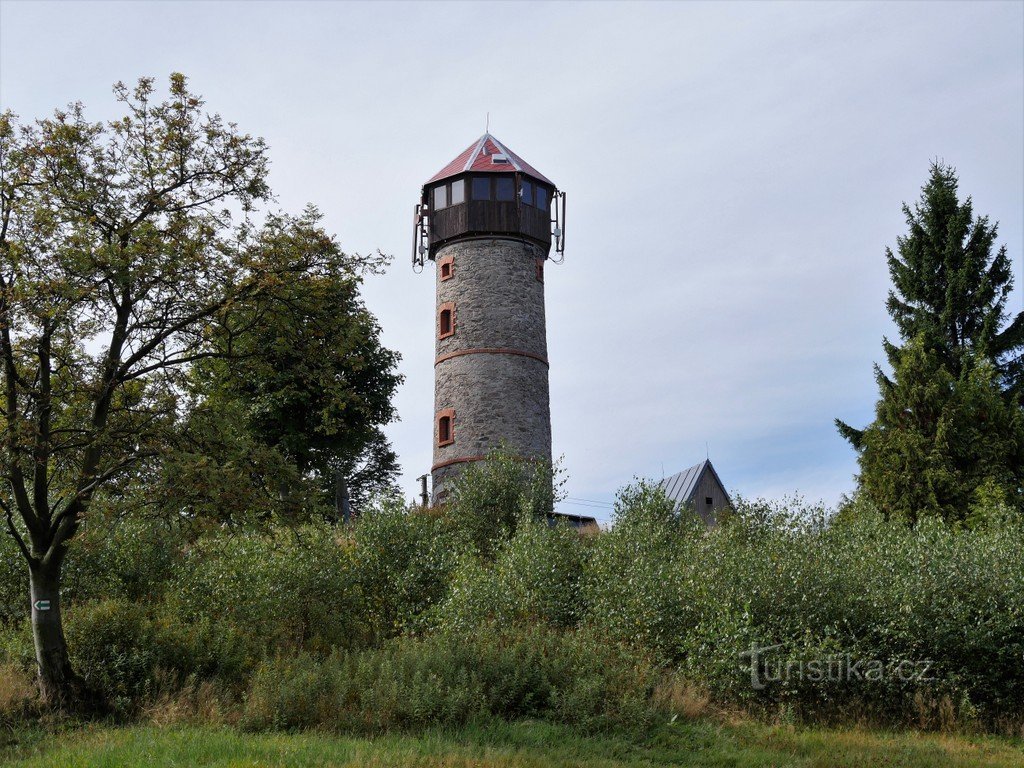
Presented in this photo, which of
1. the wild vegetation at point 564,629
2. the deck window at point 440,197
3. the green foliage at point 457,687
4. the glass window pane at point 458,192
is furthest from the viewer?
the deck window at point 440,197

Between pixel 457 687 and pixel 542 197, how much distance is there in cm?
2443

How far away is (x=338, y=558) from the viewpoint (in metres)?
21.5

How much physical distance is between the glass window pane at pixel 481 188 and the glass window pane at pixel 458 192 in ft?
1.31

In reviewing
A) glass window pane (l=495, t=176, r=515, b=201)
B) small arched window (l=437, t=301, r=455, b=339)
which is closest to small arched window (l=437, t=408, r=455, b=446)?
small arched window (l=437, t=301, r=455, b=339)

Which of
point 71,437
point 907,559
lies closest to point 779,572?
point 907,559

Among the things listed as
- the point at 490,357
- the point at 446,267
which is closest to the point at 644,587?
the point at 490,357

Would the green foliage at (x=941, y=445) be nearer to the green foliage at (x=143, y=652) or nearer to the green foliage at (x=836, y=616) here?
the green foliage at (x=836, y=616)

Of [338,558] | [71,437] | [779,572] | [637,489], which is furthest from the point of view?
[637,489]

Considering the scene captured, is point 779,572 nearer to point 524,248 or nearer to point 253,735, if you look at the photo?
point 253,735

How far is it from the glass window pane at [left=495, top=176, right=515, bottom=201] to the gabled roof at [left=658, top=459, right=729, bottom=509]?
13638mm

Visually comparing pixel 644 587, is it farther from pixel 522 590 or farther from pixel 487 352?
pixel 487 352

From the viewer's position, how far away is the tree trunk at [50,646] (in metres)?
15.5

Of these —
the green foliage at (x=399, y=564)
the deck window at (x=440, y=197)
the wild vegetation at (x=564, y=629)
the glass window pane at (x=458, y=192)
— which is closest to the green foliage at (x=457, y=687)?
the wild vegetation at (x=564, y=629)

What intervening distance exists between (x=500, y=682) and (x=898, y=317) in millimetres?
20674
